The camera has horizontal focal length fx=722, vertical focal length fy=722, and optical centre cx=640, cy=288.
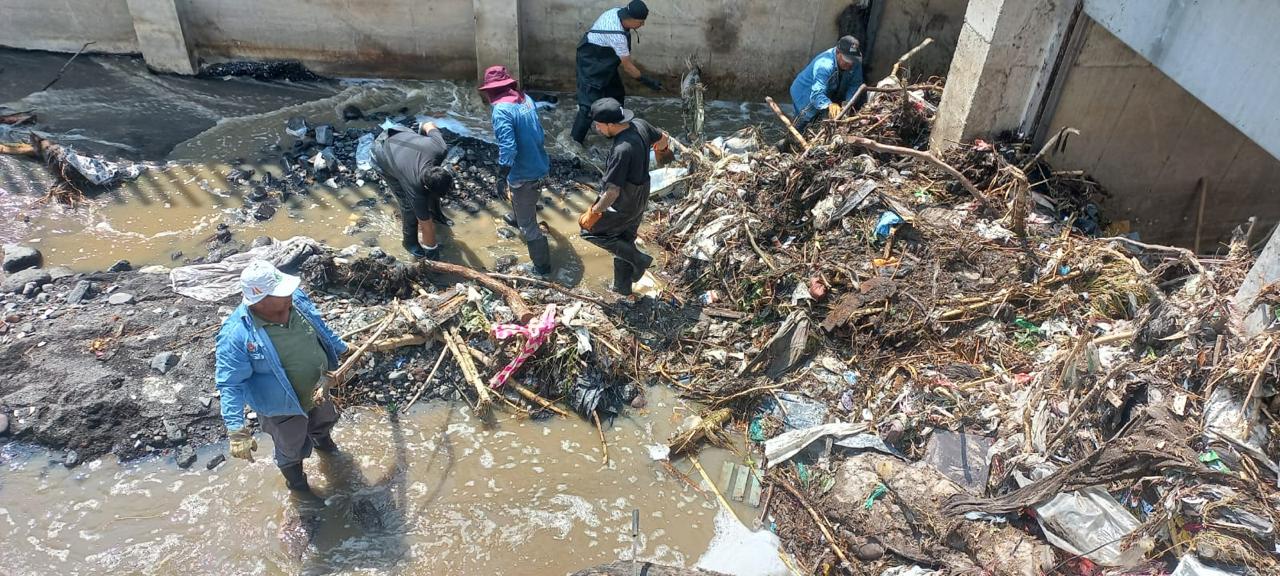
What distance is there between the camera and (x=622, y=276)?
6078 mm

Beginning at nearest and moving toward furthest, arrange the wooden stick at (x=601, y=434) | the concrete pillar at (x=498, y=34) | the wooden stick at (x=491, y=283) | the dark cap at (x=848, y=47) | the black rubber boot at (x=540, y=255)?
the wooden stick at (x=601, y=434)
the wooden stick at (x=491, y=283)
the black rubber boot at (x=540, y=255)
the dark cap at (x=848, y=47)
the concrete pillar at (x=498, y=34)

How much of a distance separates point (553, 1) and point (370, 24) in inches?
91.0

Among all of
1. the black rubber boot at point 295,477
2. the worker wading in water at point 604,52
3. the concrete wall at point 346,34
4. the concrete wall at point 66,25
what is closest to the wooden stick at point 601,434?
the black rubber boot at point 295,477

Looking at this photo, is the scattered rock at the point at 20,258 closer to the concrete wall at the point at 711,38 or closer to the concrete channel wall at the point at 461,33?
the concrete channel wall at the point at 461,33

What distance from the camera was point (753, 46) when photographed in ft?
31.0

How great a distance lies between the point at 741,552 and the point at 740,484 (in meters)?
0.49

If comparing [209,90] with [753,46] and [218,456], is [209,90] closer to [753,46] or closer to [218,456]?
[218,456]

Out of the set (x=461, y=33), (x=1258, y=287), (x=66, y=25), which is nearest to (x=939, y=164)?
(x=1258, y=287)

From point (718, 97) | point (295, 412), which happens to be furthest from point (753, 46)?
point (295, 412)

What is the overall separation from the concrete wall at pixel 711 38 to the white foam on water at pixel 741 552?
6.65 meters

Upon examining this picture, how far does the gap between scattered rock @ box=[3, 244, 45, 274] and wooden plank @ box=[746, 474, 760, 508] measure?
19.9ft

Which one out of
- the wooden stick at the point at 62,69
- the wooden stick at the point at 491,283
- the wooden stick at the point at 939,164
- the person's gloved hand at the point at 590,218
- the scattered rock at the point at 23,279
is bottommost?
the scattered rock at the point at 23,279

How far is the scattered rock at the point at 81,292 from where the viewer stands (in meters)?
5.50

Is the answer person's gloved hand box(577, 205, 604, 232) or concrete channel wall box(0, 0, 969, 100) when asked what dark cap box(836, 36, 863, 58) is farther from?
person's gloved hand box(577, 205, 604, 232)
